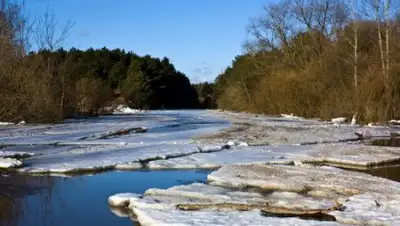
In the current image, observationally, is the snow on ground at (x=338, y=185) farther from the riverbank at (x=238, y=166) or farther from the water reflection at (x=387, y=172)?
the water reflection at (x=387, y=172)

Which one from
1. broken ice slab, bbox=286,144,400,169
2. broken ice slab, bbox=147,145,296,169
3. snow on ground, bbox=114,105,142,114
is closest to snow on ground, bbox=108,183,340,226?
broken ice slab, bbox=147,145,296,169

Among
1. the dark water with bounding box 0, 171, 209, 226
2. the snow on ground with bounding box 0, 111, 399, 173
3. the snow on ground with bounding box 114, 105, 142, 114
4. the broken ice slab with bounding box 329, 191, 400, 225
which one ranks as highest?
the snow on ground with bounding box 114, 105, 142, 114

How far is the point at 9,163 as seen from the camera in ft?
30.5

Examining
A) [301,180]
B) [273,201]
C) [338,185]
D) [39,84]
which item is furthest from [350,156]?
[39,84]

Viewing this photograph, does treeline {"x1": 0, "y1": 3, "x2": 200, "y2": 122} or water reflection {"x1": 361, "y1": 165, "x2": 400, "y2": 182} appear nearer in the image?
water reflection {"x1": 361, "y1": 165, "x2": 400, "y2": 182}

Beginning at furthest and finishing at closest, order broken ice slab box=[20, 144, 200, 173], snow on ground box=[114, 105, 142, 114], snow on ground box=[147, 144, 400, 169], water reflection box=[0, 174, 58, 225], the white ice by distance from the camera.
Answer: snow on ground box=[114, 105, 142, 114] < snow on ground box=[147, 144, 400, 169] < broken ice slab box=[20, 144, 200, 173] < the white ice < water reflection box=[0, 174, 58, 225]

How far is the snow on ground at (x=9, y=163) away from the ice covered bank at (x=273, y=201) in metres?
3.77

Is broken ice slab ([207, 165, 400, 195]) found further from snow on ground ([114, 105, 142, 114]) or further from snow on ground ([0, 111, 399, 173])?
snow on ground ([114, 105, 142, 114])

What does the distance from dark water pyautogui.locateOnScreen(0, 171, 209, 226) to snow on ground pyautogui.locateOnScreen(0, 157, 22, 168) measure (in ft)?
3.60

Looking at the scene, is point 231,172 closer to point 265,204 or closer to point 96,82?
point 265,204

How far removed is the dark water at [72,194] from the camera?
18.0ft

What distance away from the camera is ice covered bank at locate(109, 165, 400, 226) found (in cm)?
504

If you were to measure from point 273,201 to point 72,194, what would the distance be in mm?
2811

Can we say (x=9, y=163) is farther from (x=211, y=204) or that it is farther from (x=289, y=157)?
(x=289, y=157)
